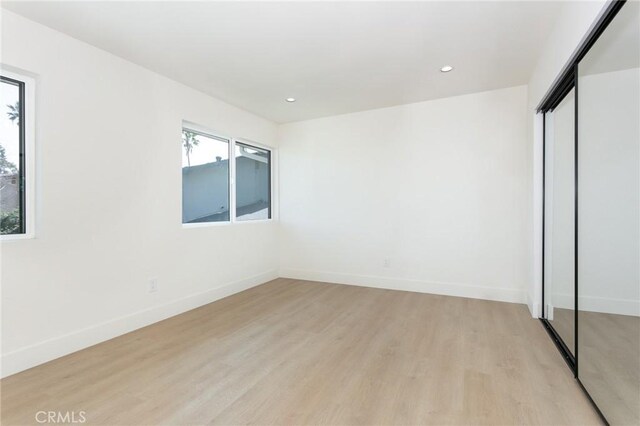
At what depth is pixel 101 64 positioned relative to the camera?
273cm

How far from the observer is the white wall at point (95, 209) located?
228 centimetres

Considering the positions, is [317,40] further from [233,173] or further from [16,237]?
[16,237]

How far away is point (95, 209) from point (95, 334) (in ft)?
3.49

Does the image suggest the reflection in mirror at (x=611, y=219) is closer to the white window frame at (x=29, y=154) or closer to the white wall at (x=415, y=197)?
the white wall at (x=415, y=197)

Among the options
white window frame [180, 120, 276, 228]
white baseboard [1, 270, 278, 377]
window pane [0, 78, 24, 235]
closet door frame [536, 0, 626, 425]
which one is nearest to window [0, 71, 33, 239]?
window pane [0, 78, 24, 235]

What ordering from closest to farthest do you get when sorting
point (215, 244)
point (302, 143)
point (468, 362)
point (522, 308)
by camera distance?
point (468, 362)
point (522, 308)
point (215, 244)
point (302, 143)

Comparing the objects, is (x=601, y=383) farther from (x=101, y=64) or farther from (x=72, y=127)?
(x=101, y=64)

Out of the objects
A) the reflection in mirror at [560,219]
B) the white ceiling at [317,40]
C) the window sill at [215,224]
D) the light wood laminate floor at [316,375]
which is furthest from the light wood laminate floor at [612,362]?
the window sill at [215,224]

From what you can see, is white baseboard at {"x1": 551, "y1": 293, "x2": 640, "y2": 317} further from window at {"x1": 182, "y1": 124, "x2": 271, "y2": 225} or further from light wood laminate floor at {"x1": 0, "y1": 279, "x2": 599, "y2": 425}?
window at {"x1": 182, "y1": 124, "x2": 271, "y2": 225}

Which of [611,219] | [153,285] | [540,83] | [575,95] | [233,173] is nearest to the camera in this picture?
[611,219]

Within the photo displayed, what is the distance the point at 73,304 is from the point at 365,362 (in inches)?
93.5

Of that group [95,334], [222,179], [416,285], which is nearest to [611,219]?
[416,285]

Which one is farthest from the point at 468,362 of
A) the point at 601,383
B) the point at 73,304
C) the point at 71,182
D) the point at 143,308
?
the point at 71,182

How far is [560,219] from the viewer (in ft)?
8.59
